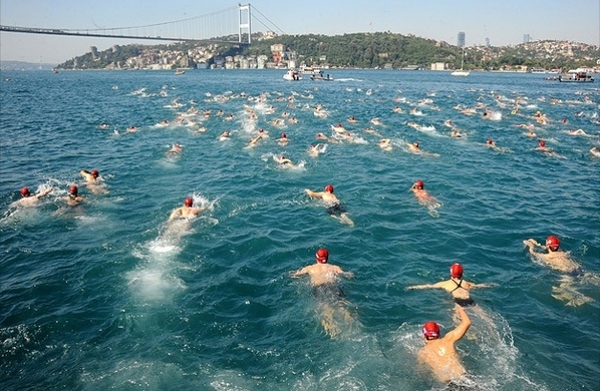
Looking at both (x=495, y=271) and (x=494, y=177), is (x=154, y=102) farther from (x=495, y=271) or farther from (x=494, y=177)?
(x=495, y=271)

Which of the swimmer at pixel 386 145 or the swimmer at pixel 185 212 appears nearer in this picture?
the swimmer at pixel 185 212

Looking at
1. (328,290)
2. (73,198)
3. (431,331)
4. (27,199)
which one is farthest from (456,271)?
(27,199)

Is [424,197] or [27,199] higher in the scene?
[27,199]

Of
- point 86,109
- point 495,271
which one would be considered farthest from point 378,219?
point 86,109

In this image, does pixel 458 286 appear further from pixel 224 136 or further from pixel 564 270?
pixel 224 136

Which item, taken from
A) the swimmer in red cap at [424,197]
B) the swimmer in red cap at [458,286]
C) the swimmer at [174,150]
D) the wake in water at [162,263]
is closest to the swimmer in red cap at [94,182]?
the wake in water at [162,263]

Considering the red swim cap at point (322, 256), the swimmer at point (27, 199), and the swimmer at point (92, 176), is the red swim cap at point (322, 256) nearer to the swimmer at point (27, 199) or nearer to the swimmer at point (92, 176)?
the swimmer at point (27, 199)
